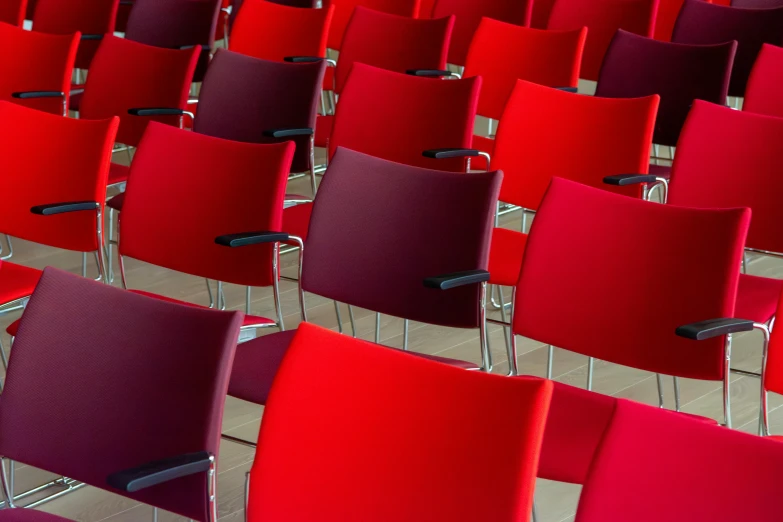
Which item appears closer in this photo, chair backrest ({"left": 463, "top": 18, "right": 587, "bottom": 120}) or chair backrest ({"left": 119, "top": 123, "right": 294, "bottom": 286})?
chair backrest ({"left": 119, "top": 123, "right": 294, "bottom": 286})

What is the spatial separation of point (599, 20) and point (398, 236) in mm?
2971

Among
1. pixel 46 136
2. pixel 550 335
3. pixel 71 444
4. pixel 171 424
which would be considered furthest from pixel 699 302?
pixel 46 136

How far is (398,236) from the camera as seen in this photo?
9.80ft

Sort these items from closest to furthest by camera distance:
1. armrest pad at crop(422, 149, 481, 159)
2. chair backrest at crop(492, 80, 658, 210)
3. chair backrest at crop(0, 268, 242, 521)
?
chair backrest at crop(0, 268, 242, 521)
chair backrest at crop(492, 80, 658, 210)
armrest pad at crop(422, 149, 481, 159)

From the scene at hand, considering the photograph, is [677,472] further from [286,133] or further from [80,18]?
[80,18]

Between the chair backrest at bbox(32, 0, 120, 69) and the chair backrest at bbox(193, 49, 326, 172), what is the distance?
5.92 ft

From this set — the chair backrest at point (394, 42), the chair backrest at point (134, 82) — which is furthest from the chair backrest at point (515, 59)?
the chair backrest at point (134, 82)

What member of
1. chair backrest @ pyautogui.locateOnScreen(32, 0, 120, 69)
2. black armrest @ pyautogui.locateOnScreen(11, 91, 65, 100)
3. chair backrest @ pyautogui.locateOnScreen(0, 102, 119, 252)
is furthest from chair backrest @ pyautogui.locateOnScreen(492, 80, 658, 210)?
chair backrest @ pyautogui.locateOnScreen(32, 0, 120, 69)

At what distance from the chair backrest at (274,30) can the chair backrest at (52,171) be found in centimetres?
200

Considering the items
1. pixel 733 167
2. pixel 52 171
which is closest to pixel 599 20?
pixel 733 167

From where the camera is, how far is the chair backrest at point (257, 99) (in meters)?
4.30

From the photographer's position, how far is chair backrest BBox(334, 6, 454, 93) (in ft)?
16.5

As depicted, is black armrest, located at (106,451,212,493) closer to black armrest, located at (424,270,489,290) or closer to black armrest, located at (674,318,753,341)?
black armrest, located at (424,270,489,290)

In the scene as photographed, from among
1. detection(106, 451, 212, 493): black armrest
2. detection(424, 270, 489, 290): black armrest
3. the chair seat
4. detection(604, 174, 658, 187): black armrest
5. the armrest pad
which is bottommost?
the chair seat
